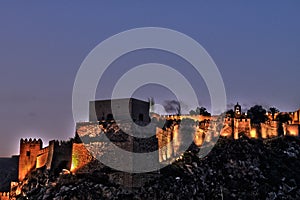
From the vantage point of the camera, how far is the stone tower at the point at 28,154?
96.2 m

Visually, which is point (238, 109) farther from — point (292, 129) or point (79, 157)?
point (79, 157)

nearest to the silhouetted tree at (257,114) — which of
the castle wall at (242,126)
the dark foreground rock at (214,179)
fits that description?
the castle wall at (242,126)

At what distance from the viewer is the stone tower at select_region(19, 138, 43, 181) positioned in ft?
316

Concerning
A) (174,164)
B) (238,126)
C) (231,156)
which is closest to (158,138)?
(174,164)

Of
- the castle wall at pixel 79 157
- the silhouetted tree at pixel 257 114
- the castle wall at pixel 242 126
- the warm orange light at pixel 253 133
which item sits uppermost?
the silhouetted tree at pixel 257 114

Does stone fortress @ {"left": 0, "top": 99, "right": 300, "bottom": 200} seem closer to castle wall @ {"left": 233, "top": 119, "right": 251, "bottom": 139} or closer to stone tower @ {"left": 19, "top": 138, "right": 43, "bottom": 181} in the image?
stone tower @ {"left": 19, "top": 138, "right": 43, "bottom": 181}

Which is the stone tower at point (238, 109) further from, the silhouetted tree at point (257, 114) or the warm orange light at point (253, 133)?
the warm orange light at point (253, 133)

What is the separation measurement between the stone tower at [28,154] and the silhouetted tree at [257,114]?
36277 mm

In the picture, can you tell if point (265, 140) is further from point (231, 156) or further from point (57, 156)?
point (57, 156)

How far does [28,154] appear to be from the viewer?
318 ft

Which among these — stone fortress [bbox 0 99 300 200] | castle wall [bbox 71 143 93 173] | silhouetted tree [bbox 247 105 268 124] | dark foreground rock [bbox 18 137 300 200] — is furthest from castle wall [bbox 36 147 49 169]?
silhouetted tree [bbox 247 105 268 124]

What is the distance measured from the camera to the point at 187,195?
85.6 metres

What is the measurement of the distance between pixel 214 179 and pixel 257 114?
126ft

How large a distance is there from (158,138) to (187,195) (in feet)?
39.4
